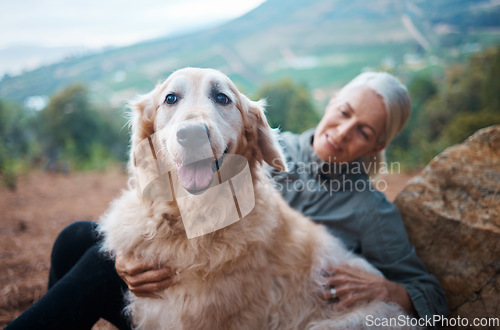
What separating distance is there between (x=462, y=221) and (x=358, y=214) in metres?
0.74

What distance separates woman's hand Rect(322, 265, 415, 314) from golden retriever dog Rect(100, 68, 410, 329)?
1.7 inches

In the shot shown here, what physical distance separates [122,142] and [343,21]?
508 cm

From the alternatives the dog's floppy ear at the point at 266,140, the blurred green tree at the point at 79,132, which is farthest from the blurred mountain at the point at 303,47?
the dog's floppy ear at the point at 266,140

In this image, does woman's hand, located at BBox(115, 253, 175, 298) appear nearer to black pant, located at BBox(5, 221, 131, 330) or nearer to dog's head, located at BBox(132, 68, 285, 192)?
black pant, located at BBox(5, 221, 131, 330)

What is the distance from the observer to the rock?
190 centimetres

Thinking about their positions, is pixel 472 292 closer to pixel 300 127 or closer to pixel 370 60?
pixel 300 127

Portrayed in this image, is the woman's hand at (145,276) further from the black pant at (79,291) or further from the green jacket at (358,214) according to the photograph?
the green jacket at (358,214)

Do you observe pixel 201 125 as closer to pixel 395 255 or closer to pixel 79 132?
pixel 395 255

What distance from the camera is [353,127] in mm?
2020

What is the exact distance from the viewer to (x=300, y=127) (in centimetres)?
492

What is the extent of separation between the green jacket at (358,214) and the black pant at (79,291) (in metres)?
1.24

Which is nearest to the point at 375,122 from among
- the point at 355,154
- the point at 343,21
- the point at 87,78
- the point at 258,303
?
the point at 355,154

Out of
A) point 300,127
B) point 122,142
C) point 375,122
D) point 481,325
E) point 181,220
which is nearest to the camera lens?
point 181,220

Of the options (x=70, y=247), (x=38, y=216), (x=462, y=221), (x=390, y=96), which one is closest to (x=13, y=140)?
(x=38, y=216)
